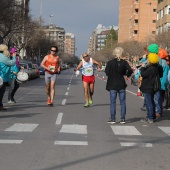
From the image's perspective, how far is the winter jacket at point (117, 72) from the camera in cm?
1145

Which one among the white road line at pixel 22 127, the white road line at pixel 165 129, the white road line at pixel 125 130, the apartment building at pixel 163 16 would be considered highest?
the apartment building at pixel 163 16

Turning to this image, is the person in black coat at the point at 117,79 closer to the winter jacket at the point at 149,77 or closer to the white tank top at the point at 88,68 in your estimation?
the winter jacket at the point at 149,77

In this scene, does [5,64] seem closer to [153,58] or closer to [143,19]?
[153,58]

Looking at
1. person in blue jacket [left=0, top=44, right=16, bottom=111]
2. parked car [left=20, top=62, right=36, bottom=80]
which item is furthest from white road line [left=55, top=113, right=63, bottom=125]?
parked car [left=20, top=62, right=36, bottom=80]

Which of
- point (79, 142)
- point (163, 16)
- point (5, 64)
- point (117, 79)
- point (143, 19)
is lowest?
point (79, 142)

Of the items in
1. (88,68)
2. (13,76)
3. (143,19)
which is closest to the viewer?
(88,68)

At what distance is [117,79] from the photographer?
37.7 ft

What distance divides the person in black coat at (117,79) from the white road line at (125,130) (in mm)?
695

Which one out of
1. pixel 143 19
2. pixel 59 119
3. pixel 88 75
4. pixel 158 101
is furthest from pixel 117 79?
pixel 143 19

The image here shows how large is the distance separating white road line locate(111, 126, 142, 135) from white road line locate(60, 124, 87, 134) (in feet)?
2.28

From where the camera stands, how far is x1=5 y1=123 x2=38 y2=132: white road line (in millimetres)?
9883

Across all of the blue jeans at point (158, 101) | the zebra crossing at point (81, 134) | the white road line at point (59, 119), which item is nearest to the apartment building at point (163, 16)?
the blue jeans at point (158, 101)

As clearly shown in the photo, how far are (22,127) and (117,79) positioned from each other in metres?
2.79

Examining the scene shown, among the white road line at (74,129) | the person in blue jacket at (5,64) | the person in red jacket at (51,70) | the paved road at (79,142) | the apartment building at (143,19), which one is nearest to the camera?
the paved road at (79,142)
